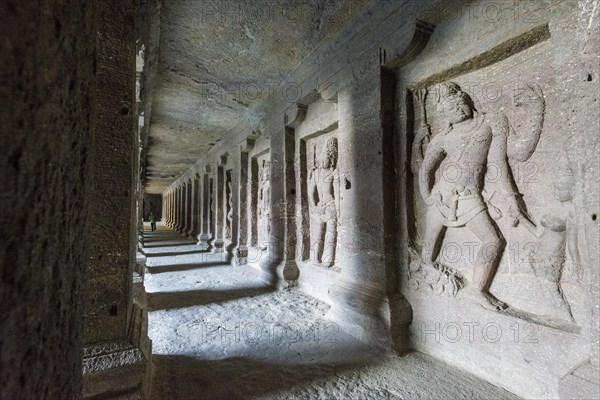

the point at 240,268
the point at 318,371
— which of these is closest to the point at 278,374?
the point at 318,371

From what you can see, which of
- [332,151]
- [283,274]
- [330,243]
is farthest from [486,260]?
[283,274]

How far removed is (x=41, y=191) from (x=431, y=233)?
306 centimetres

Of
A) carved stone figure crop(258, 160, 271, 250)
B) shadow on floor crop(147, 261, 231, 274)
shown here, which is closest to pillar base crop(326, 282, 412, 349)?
carved stone figure crop(258, 160, 271, 250)

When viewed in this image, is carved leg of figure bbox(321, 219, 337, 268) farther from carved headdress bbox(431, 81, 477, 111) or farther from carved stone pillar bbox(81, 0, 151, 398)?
carved stone pillar bbox(81, 0, 151, 398)

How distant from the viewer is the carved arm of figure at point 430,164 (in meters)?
2.98

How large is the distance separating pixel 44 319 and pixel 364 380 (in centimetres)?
256

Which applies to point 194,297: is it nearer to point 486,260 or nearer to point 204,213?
point 486,260

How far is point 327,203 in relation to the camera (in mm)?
4832

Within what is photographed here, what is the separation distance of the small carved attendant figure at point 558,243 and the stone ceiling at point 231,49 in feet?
9.14

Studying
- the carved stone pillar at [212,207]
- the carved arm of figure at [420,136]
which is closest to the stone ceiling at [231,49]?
the carved arm of figure at [420,136]

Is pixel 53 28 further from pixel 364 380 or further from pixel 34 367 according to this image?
pixel 364 380

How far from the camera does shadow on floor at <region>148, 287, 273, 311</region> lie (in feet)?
14.6

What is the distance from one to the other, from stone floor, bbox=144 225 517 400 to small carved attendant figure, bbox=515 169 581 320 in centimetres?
85

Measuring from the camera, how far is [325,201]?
4875mm
